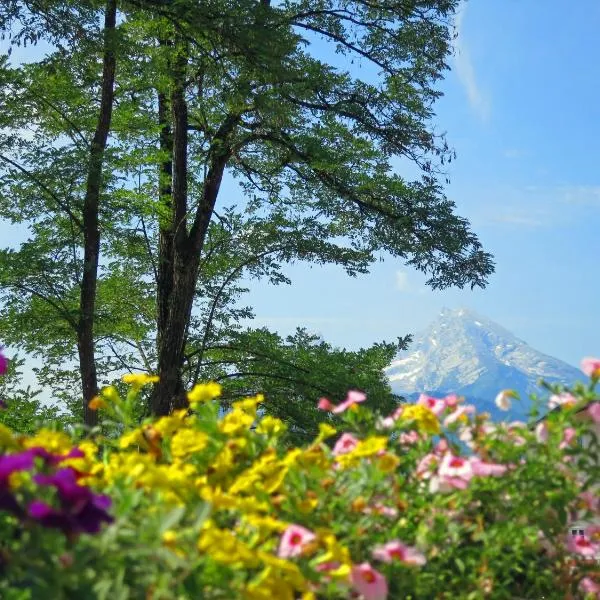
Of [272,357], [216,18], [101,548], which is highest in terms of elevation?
[216,18]

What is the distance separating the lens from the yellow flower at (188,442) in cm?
250

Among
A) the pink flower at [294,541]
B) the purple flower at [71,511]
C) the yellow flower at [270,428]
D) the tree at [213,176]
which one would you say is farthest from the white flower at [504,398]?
the tree at [213,176]

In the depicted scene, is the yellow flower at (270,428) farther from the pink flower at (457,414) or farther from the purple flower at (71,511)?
the purple flower at (71,511)

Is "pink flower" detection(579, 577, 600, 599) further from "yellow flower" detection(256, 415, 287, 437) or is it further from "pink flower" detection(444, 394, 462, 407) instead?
"yellow flower" detection(256, 415, 287, 437)

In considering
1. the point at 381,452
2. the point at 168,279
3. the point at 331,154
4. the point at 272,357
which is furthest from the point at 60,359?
the point at 381,452

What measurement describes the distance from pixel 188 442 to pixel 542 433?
1135mm

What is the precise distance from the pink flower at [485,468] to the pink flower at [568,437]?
0.26 m

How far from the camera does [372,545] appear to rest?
2.38 metres

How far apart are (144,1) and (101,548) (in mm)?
7482

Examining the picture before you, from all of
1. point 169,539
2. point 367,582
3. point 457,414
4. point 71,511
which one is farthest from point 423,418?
point 71,511

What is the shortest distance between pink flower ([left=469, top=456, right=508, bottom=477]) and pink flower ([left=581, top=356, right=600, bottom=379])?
0.45 m

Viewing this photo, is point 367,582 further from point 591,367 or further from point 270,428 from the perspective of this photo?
point 591,367

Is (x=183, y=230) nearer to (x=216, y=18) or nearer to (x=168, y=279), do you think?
(x=168, y=279)

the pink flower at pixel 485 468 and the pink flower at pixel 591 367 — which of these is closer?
the pink flower at pixel 485 468
